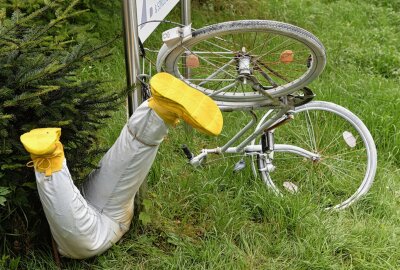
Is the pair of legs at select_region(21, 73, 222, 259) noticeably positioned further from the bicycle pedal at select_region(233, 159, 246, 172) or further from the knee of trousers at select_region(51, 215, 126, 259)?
the bicycle pedal at select_region(233, 159, 246, 172)

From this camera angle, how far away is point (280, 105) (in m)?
2.89

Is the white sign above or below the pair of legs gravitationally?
above

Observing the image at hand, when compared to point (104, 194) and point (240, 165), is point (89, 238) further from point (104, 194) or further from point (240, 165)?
point (240, 165)

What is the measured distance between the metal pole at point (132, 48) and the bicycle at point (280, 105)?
9 cm

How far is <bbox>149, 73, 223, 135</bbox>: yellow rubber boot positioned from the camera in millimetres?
2139

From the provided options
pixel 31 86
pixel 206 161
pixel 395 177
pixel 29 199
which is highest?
pixel 31 86

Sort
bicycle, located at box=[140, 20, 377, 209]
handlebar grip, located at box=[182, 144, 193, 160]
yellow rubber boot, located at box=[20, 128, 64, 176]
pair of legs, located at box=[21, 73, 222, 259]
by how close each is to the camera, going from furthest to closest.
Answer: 1. handlebar grip, located at box=[182, 144, 193, 160]
2. bicycle, located at box=[140, 20, 377, 209]
3. pair of legs, located at box=[21, 73, 222, 259]
4. yellow rubber boot, located at box=[20, 128, 64, 176]

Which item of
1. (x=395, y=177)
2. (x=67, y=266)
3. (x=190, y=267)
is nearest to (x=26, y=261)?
(x=67, y=266)

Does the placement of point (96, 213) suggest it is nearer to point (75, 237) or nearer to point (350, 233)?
point (75, 237)

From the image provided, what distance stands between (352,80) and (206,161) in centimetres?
226

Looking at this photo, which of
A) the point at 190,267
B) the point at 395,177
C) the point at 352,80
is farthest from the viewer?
the point at 352,80

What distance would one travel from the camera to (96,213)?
2.53 meters

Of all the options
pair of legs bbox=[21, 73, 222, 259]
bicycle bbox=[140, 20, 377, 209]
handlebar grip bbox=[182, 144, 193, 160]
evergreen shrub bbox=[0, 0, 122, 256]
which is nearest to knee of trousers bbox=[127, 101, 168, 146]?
pair of legs bbox=[21, 73, 222, 259]

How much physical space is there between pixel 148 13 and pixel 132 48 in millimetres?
416
